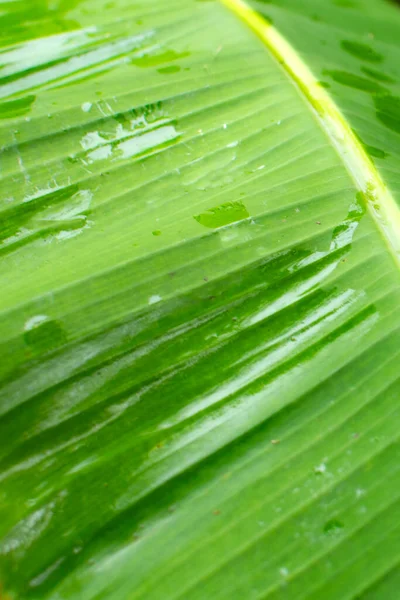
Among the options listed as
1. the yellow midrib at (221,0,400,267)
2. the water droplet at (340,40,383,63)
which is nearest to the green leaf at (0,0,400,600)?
the yellow midrib at (221,0,400,267)

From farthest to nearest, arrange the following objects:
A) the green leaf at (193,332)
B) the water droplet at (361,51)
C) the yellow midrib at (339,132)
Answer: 1. the water droplet at (361,51)
2. the yellow midrib at (339,132)
3. the green leaf at (193,332)

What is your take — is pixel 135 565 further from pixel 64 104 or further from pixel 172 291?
pixel 64 104

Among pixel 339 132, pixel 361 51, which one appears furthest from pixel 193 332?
pixel 361 51

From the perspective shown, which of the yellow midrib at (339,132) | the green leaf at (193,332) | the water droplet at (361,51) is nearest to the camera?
the green leaf at (193,332)

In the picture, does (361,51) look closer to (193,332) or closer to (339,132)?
(339,132)

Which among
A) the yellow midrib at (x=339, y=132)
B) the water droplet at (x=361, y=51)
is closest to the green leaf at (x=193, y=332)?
the yellow midrib at (x=339, y=132)

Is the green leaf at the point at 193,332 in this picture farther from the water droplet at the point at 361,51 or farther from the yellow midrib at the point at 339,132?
the water droplet at the point at 361,51

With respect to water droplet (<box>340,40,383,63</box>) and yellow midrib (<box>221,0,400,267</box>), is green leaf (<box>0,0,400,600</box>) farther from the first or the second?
water droplet (<box>340,40,383,63</box>)
